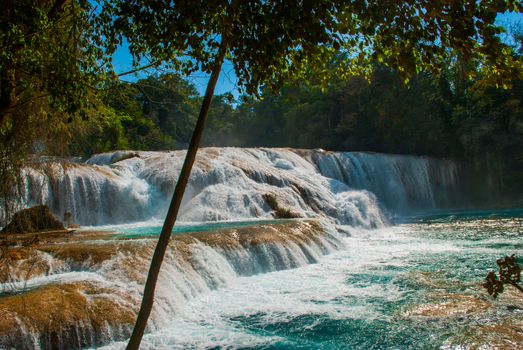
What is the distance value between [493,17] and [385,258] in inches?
348

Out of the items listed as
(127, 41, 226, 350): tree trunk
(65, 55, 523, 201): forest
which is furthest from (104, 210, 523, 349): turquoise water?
(65, 55, 523, 201): forest

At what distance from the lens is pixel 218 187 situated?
51.2ft

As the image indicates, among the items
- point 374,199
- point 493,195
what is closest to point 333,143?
point 493,195

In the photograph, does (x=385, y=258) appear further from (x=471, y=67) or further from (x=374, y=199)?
(x=374, y=199)

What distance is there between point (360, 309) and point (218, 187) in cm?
942

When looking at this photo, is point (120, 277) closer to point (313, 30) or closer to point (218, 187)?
point (313, 30)

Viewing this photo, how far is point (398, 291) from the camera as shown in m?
7.59

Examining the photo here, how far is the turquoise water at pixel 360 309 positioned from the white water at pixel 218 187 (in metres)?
5.25

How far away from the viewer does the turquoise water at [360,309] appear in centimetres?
554

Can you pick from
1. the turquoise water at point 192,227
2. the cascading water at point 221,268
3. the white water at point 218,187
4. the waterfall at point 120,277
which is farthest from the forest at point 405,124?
the waterfall at point 120,277

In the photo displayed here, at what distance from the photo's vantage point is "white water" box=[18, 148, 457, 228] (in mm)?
14086

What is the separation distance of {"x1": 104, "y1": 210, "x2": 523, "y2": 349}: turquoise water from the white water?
17.2 feet

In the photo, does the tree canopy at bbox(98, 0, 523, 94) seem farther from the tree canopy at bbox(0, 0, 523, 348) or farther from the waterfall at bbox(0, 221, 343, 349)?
the waterfall at bbox(0, 221, 343, 349)

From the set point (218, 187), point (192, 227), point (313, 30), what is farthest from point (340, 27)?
point (218, 187)
